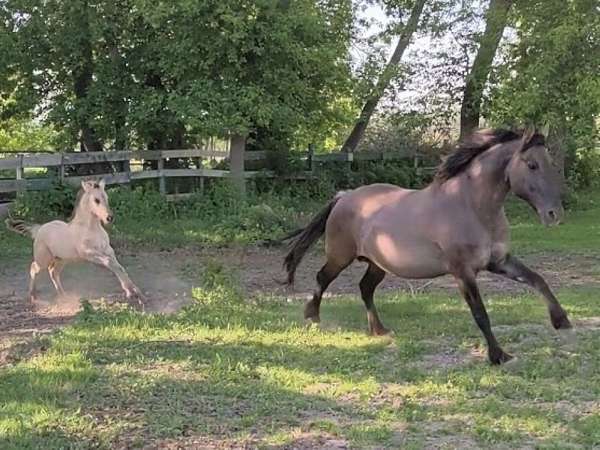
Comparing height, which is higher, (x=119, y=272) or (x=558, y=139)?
(x=558, y=139)

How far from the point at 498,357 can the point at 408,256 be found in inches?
46.3

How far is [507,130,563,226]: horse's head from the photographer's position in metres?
5.82

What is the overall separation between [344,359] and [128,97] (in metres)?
13.9

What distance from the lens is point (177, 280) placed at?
34.3 ft

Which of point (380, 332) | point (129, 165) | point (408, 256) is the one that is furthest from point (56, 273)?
point (129, 165)

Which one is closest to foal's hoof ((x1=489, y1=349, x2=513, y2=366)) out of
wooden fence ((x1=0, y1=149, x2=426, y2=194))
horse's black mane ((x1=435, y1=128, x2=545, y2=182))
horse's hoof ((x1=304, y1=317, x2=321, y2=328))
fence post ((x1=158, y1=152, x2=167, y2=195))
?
horse's black mane ((x1=435, y1=128, x2=545, y2=182))

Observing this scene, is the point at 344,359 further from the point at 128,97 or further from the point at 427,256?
the point at 128,97

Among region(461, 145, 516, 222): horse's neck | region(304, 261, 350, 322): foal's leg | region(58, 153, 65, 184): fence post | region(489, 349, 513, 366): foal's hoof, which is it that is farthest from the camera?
region(58, 153, 65, 184): fence post

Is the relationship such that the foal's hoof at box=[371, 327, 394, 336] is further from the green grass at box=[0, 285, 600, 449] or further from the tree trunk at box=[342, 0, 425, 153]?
the tree trunk at box=[342, 0, 425, 153]

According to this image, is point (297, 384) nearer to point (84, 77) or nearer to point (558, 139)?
point (558, 139)

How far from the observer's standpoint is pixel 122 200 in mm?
15953

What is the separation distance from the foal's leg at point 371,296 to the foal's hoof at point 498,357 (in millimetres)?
1341

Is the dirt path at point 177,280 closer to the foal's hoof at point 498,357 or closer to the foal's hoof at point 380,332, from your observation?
the foal's hoof at point 380,332

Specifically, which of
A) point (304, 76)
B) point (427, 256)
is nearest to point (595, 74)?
point (304, 76)
